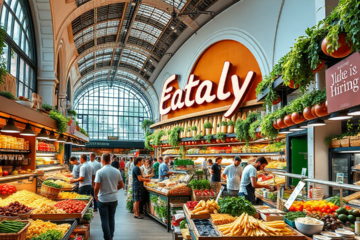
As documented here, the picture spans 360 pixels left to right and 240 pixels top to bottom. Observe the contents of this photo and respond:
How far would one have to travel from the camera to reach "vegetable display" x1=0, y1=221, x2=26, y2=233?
2945 mm

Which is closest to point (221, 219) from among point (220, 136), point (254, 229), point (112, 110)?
point (254, 229)

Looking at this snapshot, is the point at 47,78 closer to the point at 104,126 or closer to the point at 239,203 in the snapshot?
the point at 239,203

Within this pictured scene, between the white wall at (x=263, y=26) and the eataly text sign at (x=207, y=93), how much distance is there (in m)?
0.94

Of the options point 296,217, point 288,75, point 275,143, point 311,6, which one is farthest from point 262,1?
point 296,217

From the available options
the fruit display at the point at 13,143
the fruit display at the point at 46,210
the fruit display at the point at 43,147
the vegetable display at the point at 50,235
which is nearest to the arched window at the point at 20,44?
the fruit display at the point at 43,147

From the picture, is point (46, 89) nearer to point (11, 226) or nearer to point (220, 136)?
point (220, 136)

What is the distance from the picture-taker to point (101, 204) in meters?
5.27

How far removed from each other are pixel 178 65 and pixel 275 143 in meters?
10.1

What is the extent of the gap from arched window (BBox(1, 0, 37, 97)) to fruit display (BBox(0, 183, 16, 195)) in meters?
3.52

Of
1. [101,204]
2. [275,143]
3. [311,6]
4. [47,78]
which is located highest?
[311,6]

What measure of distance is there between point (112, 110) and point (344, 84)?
34130mm

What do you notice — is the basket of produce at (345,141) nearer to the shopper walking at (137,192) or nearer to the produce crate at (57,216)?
the produce crate at (57,216)

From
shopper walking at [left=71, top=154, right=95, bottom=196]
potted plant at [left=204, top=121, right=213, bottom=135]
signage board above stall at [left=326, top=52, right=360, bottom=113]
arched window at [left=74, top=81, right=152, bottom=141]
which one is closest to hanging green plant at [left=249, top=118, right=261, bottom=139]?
potted plant at [left=204, top=121, right=213, bottom=135]

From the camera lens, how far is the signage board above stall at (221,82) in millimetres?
10403
